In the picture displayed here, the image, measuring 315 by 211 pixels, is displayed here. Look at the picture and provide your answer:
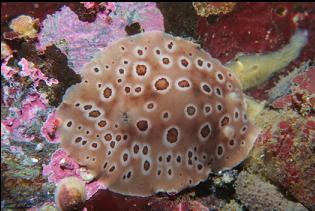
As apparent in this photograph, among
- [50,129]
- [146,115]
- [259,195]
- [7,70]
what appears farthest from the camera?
[259,195]

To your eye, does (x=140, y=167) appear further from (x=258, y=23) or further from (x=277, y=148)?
(x=258, y=23)

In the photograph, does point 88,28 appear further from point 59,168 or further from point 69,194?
point 69,194

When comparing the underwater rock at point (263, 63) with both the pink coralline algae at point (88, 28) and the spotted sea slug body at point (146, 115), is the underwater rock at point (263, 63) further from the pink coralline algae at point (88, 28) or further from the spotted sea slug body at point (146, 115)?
the pink coralline algae at point (88, 28)

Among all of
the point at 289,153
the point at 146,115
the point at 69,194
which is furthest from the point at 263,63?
the point at 69,194

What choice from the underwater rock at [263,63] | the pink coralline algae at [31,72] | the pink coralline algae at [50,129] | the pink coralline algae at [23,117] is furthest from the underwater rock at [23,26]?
the underwater rock at [263,63]

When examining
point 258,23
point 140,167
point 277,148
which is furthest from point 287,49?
point 140,167

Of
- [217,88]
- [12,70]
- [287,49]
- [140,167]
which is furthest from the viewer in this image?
[287,49]
